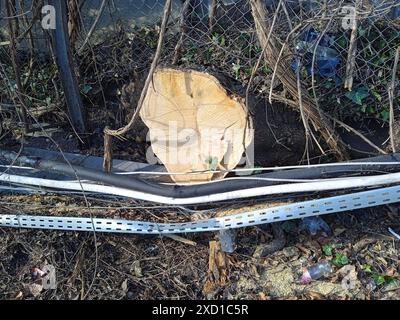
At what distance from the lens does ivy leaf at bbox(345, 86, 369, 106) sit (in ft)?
10.5

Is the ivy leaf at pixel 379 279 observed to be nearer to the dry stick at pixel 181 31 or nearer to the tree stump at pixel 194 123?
the tree stump at pixel 194 123

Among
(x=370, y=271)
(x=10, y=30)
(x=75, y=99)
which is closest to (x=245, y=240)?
(x=370, y=271)

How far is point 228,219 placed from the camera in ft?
8.75

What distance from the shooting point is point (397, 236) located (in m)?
2.71

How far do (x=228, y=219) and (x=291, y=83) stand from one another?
0.80 m

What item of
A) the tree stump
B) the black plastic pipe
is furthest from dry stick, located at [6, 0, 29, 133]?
the tree stump

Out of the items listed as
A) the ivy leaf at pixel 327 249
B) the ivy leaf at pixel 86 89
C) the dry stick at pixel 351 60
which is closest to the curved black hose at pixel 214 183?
the ivy leaf at pixel 327 249

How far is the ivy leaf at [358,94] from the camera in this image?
10.5ft

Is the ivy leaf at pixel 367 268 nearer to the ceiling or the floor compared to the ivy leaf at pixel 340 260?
nearer to the floor

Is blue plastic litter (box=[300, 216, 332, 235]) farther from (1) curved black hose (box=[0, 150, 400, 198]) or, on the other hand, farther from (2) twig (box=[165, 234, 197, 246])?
(2) twig (box=[165, 234, 197, 246])

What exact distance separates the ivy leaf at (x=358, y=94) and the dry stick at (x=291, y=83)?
39cm

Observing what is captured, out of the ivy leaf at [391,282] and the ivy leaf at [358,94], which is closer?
the ivy leaf at [391,282]

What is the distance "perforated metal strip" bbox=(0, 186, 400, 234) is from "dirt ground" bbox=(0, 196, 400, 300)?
0.06m

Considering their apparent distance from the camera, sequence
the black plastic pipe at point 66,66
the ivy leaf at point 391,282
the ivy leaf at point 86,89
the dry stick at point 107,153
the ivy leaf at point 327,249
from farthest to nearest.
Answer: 1. the ivy leaf at point 86,89
2. the black plastic pipe at point 66,66
3. the dry stick at point 107,153
4. the ivy leaf at point 327,249
5. the ivy leaf at point 391,282
